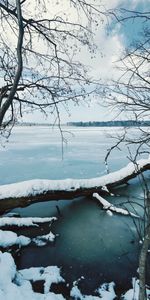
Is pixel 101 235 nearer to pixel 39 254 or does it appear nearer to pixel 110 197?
pixel 39 254

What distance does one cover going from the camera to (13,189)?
987cm

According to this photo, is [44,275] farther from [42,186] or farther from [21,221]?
[42,186]

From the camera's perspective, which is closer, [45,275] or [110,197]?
[45,275]

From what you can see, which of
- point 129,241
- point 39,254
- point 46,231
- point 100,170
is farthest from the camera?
point 100,170

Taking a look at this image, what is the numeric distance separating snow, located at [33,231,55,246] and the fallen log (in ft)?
6.23

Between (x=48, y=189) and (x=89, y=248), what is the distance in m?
3.46

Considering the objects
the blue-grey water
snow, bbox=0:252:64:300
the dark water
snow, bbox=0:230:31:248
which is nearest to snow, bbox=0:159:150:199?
the blue-grey water

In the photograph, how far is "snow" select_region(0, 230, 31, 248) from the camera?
7704 millimetres

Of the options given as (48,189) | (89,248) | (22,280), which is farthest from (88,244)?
(48,189)

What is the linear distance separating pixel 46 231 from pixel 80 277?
9.32 ft

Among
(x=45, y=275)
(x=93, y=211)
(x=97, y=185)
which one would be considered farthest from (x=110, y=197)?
(x=45, y=275)

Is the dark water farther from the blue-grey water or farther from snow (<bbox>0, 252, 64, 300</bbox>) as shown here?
snow (<bbox>0, 252, 64, 300</bbox>)

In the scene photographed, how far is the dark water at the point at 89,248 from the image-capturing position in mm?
6566

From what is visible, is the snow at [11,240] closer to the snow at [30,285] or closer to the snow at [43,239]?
the snow at [43,239]
